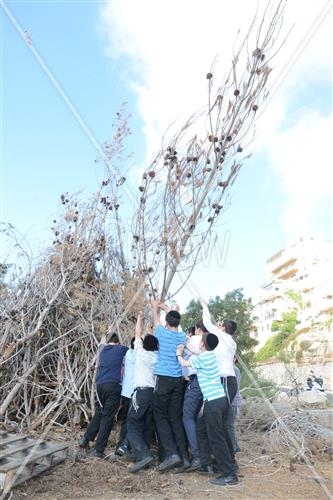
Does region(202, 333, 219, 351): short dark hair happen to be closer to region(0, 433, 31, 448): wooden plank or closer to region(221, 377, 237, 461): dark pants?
region(221, 377, 237, 461): dark pants

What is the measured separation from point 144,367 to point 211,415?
3.12 feet

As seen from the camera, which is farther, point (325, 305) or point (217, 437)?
point (325, 305)

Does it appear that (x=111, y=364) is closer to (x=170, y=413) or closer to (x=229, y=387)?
(x=170, y=413)

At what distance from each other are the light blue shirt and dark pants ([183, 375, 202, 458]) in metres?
0.73

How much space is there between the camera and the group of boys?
5074mm

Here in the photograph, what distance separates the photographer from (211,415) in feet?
16.3

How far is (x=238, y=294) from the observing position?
52.5 feet

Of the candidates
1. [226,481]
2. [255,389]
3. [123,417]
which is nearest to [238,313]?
[255,389]

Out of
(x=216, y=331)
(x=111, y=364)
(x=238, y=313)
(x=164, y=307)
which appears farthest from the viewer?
(x=238, y=313)

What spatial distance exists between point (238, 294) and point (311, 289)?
23473 mm

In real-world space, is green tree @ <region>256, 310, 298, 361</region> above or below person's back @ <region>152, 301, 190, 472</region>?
above

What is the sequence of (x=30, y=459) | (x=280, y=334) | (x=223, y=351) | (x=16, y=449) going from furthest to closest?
1. (x=280, y=334)
2. (x=223, y=351)
3. (x=16, y=449)
4. (x=30, y=459)

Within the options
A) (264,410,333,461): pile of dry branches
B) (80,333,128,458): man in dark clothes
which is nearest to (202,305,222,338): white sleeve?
(80,333,128,458): man in dark clothes

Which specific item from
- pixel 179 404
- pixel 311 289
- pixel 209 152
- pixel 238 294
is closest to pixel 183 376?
pixel 179 404
